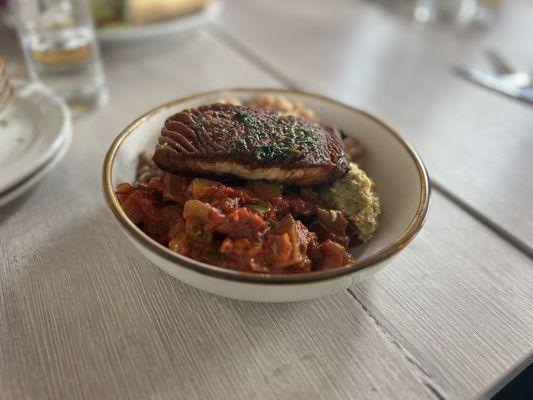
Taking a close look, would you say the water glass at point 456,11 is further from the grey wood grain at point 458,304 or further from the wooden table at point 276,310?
the grey wood grain at point 458,304

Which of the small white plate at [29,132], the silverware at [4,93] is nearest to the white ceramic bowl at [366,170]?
the small white plate at [29,132]

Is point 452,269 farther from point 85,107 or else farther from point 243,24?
point 243,24

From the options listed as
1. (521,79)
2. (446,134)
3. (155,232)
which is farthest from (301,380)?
(521,79)

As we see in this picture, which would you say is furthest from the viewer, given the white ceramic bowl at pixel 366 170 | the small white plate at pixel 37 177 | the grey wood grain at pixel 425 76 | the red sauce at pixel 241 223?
the grey wood grain at pixel 425 76

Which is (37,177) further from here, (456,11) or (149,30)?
(456,11)

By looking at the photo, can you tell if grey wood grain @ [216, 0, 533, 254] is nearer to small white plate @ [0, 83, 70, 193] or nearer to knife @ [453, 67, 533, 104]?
knife @ [453, 67, 533, 104]

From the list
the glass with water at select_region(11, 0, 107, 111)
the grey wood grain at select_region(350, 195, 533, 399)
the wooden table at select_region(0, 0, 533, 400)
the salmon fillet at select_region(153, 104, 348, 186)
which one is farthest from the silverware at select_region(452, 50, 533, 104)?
the glass with water at select_region(11, 0, 107, 111)
